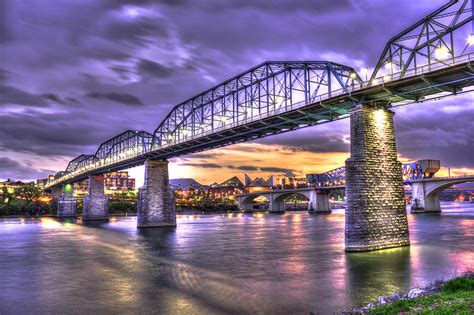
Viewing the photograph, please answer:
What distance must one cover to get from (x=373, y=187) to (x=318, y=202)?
406 ft

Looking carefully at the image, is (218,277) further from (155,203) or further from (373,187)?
(155,203)

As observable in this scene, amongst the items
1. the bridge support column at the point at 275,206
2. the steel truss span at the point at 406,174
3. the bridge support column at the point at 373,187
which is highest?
the steel truss span at the point at 406,174

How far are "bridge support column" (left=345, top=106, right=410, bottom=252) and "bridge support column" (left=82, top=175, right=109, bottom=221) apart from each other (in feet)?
307

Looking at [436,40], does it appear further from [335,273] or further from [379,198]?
[335,273]

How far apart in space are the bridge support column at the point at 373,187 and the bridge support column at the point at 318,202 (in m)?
119

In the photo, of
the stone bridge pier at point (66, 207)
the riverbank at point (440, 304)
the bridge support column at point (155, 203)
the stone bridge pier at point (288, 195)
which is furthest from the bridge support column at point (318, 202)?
the riverbank at point (440, 304)

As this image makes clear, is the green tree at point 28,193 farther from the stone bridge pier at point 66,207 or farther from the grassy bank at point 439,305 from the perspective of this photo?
the grassy bank at point 439,305

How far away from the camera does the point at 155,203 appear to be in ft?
236

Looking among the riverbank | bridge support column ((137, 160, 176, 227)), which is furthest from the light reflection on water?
bridge support column ((137, 160, 176, 227))

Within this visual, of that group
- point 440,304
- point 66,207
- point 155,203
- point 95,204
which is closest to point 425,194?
point 155,203

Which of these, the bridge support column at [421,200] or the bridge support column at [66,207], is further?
the bridge support column at [66,207]

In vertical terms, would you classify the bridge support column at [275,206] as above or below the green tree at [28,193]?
below

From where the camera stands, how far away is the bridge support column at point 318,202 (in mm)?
152625

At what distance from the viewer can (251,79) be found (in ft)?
220
